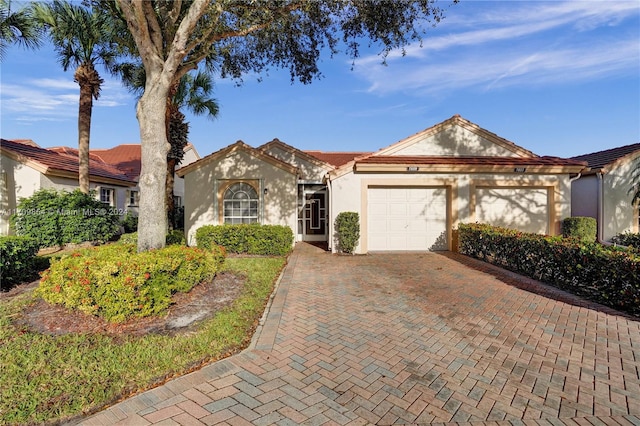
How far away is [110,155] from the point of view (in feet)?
90.5

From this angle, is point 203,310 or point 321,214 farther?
point 321,214

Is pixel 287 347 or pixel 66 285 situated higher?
pixel 66 285

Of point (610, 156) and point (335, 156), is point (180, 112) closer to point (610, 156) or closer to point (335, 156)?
point (335, 156)

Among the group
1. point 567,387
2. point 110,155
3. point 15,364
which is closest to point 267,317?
point 15,364

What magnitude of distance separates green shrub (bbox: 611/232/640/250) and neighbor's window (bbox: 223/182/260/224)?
14631 mm

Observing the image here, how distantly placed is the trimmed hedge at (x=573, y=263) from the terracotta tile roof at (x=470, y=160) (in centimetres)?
323

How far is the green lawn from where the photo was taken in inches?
113

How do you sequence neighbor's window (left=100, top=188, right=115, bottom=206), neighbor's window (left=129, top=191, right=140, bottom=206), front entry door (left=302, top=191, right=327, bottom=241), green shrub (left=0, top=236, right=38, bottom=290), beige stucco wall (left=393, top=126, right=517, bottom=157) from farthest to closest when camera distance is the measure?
neighbor's window (left=129, top=191, right=140, bottom=206), neighbor's window (left=100, top=188, right=115, bottom=206), front entry door (left=302, top=191, right=327, bottom=241), beige stucco wall (left=393, top=126, right=517, bottom=157), green shrub (left=0, top=236, right=38, bottom=290)

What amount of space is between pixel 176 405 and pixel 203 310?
2.57 metres

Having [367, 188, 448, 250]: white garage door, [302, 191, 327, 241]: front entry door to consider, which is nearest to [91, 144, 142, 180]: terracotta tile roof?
[302, 191, 327, 241]: front entry door

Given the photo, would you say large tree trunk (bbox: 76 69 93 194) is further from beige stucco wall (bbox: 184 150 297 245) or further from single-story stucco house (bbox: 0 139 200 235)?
beige stucco wall (bbox: 184 150 297 245)

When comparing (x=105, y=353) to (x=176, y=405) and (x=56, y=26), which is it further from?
(x=56, y=26)

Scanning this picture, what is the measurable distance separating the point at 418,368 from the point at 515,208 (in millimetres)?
10975

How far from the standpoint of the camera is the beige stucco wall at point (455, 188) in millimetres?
11672
